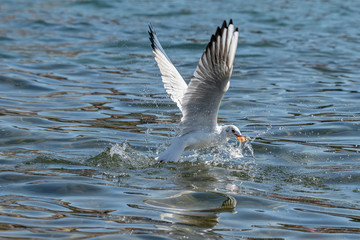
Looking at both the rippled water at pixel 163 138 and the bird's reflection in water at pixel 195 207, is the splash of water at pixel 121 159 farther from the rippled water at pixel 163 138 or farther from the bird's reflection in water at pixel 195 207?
the bird's reflection in water at pixel 195 207

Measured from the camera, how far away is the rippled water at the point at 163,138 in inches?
211

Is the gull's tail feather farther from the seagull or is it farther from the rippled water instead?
the rippled water

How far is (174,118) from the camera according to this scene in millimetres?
10148

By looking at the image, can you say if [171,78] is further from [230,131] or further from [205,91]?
[205,91]

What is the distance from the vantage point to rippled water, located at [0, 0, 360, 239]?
211 inches

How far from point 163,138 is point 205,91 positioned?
216cm

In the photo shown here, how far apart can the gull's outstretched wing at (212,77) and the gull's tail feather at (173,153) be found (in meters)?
0.40

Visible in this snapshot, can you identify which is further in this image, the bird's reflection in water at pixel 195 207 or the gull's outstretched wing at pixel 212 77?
the gull's outstretched wing at pixel 212 77

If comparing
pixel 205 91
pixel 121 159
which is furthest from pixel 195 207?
pixel 121 159

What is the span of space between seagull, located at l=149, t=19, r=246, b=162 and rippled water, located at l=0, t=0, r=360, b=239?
346 millimetres

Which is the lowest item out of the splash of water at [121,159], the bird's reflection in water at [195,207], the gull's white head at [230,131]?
the splash of water at [121,159]

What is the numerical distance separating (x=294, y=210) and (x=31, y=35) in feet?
44.1

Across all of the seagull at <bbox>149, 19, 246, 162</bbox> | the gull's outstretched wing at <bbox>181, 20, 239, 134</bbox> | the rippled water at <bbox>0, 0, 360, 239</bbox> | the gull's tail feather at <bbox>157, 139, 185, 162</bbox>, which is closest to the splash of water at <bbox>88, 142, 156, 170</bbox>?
the rippled water at <bbox>0, 0, 360, 239</bbox>

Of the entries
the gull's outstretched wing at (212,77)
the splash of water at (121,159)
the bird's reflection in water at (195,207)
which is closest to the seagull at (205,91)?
the gull's outstretched wing at (212,77)
